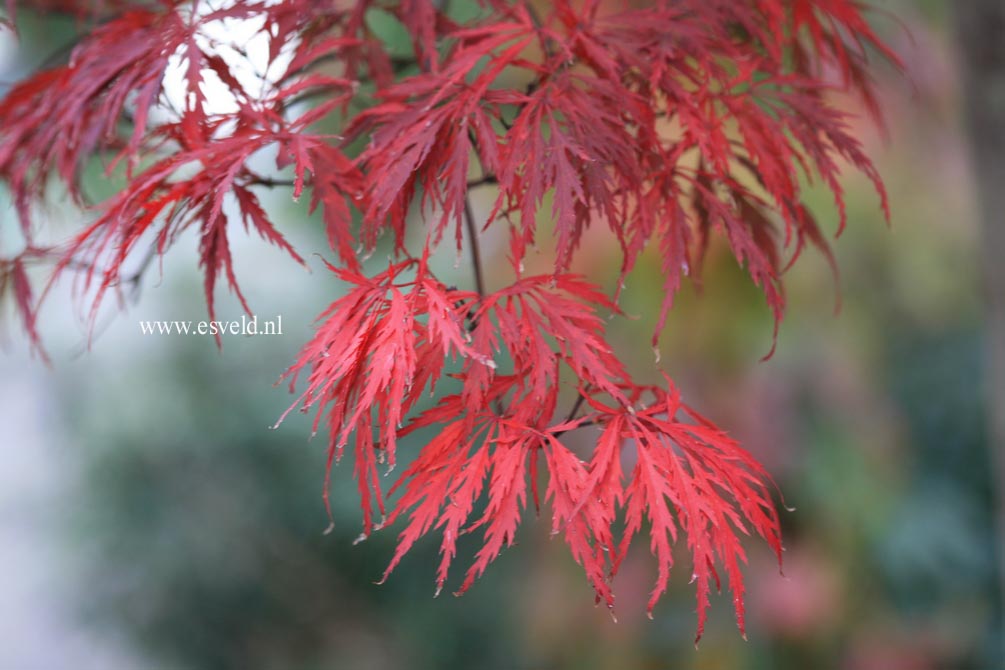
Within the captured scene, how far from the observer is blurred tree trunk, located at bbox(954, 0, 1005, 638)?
54.7 inches

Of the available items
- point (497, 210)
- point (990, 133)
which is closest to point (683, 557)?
point (990, 133)

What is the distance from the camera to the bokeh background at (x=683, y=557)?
2.11 m

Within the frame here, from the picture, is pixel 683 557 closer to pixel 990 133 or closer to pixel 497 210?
pixel 990 133

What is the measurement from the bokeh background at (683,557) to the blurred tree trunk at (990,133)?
60cm

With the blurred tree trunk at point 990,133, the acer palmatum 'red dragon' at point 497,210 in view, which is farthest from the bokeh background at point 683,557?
the acer palmatum 'red dragon' at point 497,210

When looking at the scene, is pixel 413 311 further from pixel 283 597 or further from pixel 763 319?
pixel 283 597

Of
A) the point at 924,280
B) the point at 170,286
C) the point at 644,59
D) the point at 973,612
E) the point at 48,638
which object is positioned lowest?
the point at 48,638

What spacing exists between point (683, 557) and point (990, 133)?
49.3 inches

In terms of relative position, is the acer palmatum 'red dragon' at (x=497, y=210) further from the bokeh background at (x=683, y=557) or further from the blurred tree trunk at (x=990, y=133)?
the bokeh background at (x=683, y=557)

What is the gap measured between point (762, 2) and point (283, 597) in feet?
6.26

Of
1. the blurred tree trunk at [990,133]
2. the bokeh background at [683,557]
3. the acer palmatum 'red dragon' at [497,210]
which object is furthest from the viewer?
the bokeh background at [683,557]

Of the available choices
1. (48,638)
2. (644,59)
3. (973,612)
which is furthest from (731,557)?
(48,638)

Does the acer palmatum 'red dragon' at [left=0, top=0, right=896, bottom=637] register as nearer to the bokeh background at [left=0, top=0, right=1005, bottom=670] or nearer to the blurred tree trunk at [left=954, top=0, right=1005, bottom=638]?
the blurred tree trunk at [left=954, top=0, right=1005, bottom=638]

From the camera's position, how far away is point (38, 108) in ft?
2.99
